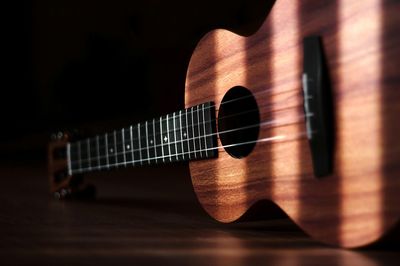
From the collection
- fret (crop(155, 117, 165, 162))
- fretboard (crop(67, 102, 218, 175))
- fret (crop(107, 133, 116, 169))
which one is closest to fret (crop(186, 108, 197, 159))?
fretboard (crop(67, 102, 218, 175))

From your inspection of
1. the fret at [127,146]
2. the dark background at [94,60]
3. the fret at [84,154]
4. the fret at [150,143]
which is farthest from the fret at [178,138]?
the dark background at [94,60]

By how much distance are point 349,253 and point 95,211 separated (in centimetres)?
70

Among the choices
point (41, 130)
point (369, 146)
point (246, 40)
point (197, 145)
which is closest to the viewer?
point (369, 146)

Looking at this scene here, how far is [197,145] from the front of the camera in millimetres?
995

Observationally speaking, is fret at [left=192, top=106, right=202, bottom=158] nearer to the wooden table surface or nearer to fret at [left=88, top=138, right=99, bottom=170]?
the wooden table surface

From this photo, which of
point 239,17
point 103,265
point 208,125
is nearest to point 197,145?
point 208,125

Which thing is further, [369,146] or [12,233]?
[12,233]

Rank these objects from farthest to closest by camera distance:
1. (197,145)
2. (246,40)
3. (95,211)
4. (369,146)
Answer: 1. (95,211)
2. (197,145)
3. (246,40)
4. (369,146)

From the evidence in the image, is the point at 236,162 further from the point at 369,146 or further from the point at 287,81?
the point at 369,146

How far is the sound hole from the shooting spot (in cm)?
94

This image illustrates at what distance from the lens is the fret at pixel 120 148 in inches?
49.9

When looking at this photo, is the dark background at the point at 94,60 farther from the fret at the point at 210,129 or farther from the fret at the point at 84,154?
A: the fret at the point at 210,129

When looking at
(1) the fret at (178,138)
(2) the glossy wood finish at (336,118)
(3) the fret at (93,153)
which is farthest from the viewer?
(3) the fret at (93,153)

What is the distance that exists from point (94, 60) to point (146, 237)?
7.39ft
